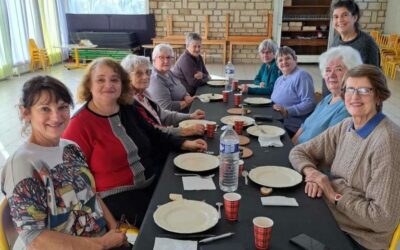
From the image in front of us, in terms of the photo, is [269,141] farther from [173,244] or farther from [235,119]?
[173,244]

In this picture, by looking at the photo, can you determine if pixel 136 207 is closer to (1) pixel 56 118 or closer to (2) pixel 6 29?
(1) pixel 56 118

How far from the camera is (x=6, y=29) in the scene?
7.29m

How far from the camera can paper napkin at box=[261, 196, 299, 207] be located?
141 centimetres

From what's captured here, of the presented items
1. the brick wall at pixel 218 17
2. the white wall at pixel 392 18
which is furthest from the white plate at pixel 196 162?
the white wall at pixel 392 18

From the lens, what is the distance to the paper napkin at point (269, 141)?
205cm

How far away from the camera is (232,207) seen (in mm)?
1288

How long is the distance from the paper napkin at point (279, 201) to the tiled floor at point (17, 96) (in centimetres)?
149

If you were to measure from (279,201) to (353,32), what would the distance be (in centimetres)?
211

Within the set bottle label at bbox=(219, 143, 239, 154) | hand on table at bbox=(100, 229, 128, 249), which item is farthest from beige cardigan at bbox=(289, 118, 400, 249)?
hand on table at bbox=(100, 229, 128, 249)

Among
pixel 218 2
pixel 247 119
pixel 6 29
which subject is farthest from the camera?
pixel 218 2

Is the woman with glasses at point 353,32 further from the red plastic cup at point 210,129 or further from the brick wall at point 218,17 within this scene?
the brick wall at point 218,17

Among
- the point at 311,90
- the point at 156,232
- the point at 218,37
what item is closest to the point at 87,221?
the point at 156,232

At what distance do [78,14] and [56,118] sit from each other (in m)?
9.36

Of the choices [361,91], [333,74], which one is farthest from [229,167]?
[333,74]
